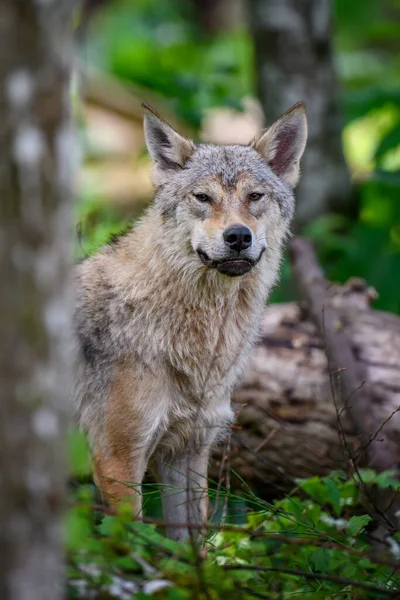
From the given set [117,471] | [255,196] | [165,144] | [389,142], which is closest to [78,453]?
Result: [117,471]

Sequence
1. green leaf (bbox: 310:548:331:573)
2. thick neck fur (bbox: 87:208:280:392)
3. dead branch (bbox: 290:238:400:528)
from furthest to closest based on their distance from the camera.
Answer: dead branch (bbox: 290:238:400:528), thick neck fur (bbox: 87:208:280:392), green leaf (bbox: 310:548:331:573)

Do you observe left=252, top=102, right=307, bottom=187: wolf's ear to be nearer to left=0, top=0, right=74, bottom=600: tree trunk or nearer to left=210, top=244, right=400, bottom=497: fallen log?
left=210, top=244, right=400, bottom=497: fallen log

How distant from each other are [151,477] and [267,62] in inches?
221

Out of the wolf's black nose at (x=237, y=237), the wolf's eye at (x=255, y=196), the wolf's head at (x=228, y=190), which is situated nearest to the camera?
the wolf's black nose at (x=237, y=237)

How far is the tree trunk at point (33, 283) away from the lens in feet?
7.67

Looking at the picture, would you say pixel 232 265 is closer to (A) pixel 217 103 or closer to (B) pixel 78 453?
(B) pixel 78 453

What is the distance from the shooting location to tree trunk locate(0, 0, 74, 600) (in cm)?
234

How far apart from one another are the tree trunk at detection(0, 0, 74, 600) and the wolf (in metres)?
2.13

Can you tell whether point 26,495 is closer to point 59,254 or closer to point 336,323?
point 59,254

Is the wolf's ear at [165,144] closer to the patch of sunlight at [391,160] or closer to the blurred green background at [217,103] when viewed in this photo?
the blurred green background at [217,103]

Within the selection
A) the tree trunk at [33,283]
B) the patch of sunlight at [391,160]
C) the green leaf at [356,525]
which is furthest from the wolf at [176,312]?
the patch of sunlight at [391,160]

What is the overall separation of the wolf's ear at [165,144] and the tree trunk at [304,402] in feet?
5.58

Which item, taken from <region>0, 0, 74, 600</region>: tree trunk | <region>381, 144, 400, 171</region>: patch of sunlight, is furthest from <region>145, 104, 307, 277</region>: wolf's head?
<region>381, 144, 400, 171</region>: patch of sunlight

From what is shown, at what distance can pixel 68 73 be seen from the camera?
2.42m
